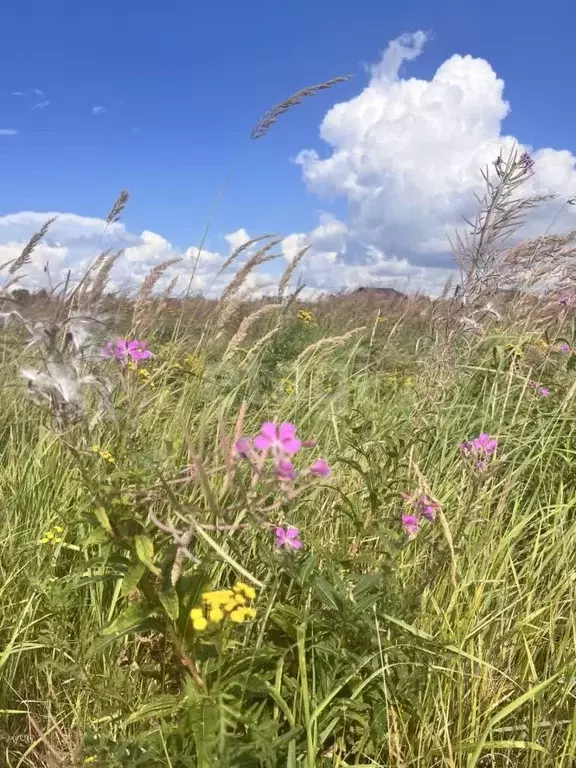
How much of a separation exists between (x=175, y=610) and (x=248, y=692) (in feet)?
0.78

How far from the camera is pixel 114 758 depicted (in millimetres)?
1044

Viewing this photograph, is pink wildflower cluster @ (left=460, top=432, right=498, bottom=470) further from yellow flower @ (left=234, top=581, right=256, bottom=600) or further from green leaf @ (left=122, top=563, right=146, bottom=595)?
green leaf @ (left=122, top=563, right=146, bottom=595)

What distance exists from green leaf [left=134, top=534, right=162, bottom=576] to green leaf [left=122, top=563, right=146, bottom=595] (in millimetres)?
15

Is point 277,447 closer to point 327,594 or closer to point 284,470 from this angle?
point 284,470

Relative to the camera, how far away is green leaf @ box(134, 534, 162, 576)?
1085 mm

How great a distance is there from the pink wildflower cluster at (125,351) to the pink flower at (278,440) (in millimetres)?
1032

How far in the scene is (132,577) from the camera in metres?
1.10

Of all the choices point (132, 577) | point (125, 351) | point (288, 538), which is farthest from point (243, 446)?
point (125, 351)

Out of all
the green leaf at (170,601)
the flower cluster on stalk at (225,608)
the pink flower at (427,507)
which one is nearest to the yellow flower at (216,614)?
the flower cluster on stalk at (225,608)

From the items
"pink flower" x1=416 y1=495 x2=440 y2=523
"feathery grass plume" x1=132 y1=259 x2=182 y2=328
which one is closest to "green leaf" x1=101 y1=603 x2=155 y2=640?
"pink flower" x1=416 y1=495 x2=440 y2=523

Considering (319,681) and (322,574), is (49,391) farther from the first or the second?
(319,681)

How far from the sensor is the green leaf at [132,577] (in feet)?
3.59

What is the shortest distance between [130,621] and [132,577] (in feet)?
0.34

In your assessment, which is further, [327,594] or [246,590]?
[327,594]
